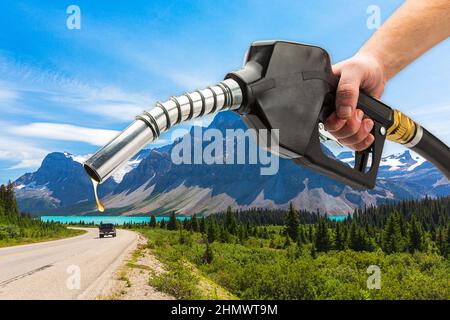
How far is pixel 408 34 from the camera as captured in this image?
5.05 feet

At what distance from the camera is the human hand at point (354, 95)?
47.0 inches

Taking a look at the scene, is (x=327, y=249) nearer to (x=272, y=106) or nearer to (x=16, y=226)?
(x=16, y=226)

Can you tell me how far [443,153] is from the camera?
184 centimetres

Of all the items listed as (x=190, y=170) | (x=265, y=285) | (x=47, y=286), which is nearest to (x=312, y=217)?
(x=265, y=285)

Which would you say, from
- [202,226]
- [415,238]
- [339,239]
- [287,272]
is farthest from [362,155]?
[415,238]

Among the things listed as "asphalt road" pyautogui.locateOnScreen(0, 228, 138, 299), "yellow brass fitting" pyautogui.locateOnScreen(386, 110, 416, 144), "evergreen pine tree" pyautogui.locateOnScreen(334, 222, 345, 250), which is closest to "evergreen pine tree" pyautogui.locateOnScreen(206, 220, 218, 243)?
"evergreen pine tree" pyautogui.locateOnScreen(334, 222, 345, 250)

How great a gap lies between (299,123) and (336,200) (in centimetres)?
12983

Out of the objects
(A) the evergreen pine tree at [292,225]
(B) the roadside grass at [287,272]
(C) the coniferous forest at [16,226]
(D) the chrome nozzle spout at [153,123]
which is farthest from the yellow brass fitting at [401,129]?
(A) the evergreen pine tree at [292,225]

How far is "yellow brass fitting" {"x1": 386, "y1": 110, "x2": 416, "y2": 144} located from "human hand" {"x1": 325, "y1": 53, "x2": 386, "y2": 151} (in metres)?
0.12

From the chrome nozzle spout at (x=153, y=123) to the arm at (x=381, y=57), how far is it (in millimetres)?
495

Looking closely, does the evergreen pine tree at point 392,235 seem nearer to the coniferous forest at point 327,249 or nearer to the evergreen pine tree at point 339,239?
the coniferous forest at point 327,249

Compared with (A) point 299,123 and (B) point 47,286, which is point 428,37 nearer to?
(A) point 299,123
